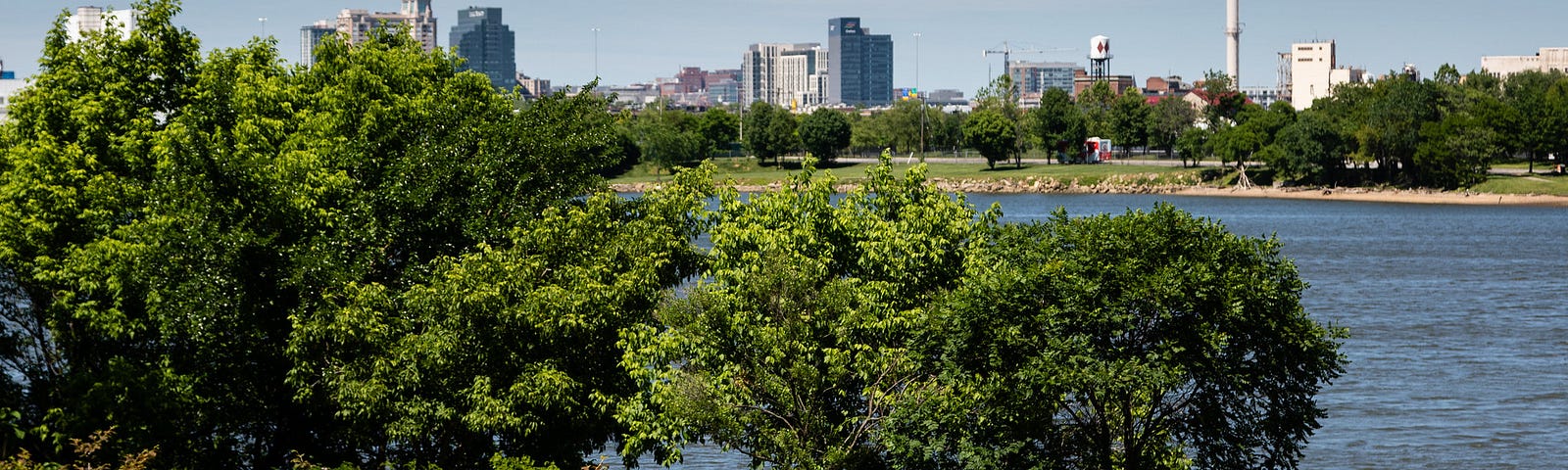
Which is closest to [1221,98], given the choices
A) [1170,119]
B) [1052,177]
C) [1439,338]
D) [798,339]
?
[1170,119]

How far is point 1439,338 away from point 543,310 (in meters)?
43.7

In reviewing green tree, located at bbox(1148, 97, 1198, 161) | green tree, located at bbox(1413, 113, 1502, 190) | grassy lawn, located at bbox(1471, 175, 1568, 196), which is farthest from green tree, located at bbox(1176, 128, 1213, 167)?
grassy lawn, located at bbox(1471, 175, 1568, 196)

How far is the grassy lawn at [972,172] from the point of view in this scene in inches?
6713

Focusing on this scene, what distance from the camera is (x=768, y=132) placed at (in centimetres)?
18625

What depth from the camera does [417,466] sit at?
102 feet

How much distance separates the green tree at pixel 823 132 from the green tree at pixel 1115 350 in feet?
516

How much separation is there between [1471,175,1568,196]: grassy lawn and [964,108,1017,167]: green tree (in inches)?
2012

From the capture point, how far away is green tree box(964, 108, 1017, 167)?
7029 inches

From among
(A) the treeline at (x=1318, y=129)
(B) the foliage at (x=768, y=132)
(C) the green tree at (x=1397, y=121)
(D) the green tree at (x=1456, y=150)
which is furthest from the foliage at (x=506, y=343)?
(B) the foliage at (x=768, y=132)

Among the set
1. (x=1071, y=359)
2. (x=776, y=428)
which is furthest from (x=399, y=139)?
(x=1071, y=359)

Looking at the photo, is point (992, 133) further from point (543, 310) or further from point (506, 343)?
point (543, 310)

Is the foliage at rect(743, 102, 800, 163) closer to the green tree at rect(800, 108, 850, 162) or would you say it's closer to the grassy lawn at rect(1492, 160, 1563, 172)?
the green tree at rect(800, 108, 850, 162)

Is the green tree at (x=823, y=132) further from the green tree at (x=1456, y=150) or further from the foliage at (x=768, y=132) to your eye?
the green tree at (x=1456, y=150)

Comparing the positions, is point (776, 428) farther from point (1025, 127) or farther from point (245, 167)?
point (1025, 127)
